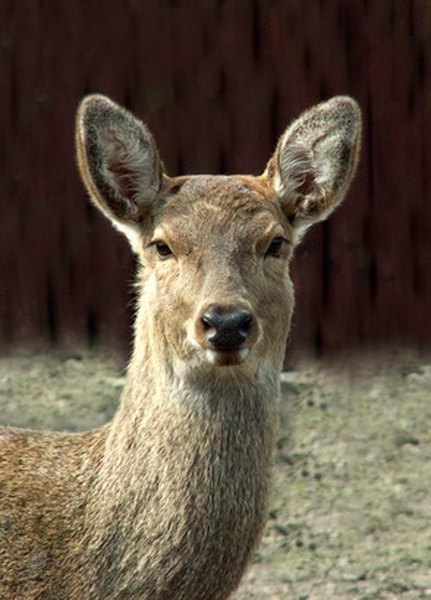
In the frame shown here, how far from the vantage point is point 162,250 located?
6.23 m

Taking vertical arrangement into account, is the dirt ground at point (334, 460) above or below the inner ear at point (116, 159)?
below

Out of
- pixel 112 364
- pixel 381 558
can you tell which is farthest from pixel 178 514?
pixel 112 364

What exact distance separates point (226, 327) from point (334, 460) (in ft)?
14.1

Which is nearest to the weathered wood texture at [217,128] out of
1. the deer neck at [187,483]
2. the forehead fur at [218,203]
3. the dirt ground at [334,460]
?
the dirt ground at [334,460]

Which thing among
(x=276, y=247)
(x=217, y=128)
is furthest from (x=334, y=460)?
(x=276, y=247)

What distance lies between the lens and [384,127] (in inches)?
411

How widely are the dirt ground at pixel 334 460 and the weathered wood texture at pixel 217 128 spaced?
0.25 meters

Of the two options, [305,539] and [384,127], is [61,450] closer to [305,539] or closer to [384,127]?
[305,539]

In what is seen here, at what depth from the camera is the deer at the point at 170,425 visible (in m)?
5.89

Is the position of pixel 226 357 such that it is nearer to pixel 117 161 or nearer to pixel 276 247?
pixel 276 247

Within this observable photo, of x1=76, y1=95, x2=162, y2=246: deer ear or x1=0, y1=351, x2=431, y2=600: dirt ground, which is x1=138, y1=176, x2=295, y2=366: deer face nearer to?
x1=76, y1=95, x2=162, y2=246: deer ear

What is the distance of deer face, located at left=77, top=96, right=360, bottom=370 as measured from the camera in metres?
5.83

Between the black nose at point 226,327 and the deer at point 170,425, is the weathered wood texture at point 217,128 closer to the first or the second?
the deer at point 170,425

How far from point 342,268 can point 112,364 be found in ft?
5.10
